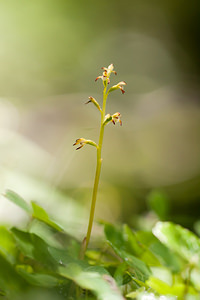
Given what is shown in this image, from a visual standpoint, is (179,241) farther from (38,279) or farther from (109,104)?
(109,104)

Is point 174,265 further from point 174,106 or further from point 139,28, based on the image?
point 139,28

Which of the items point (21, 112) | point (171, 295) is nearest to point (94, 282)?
point (171, 295)

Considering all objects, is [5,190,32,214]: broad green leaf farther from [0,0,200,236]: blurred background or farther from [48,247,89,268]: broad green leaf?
[0,0,200,236]: blurred background

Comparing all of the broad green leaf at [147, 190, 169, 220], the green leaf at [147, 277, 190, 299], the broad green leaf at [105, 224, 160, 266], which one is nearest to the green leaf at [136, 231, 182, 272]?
the broad green leaf at [105, 224, 160, 266]

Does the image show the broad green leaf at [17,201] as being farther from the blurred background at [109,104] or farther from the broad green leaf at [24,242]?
the blurred background at [109,104]

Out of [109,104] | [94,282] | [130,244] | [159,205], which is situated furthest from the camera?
[109,104]

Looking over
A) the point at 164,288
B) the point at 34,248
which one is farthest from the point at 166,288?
the point at 34,248

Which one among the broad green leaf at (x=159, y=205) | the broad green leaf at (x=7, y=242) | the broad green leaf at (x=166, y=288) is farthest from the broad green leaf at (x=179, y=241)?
the broad green leaf at (x=159, y=205)
